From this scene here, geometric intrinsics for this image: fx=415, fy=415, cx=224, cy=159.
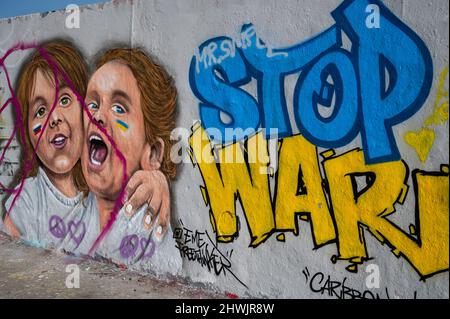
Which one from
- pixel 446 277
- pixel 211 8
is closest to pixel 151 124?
pixel 211 8

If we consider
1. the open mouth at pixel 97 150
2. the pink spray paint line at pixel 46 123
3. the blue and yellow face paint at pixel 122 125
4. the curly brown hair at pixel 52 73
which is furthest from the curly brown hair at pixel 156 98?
the curly brown hair at pixel 52 73

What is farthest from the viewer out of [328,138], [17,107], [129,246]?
[17,107]

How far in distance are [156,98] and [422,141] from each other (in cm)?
277

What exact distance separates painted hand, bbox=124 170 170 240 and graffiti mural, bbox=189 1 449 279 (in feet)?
1.96

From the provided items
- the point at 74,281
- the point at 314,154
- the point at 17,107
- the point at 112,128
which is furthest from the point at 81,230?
the point at 314,154

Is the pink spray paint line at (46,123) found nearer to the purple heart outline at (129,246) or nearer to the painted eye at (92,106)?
the painted eye at (92,106)

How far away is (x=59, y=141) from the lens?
5.74 metres

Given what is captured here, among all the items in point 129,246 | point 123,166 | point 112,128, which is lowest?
point 129,246

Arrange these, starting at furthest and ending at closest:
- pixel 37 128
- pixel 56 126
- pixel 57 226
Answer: pixel 37 128, pixel 57 226, pixel 56 126

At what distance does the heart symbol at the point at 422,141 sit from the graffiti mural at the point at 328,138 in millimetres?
10

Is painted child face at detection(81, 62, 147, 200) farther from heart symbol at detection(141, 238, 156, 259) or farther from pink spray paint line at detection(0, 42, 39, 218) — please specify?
pink spray paint line at detection(0, 42, 39, 218)

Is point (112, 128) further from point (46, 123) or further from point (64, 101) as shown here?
point (46, 123)

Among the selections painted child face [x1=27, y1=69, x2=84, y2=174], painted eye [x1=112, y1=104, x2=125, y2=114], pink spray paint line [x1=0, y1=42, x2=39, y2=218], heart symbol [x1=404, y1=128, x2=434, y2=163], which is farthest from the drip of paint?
heart symbol [x1=404, y1=128, x2=434, y2=163]

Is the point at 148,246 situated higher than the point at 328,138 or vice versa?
the point at 328,138
